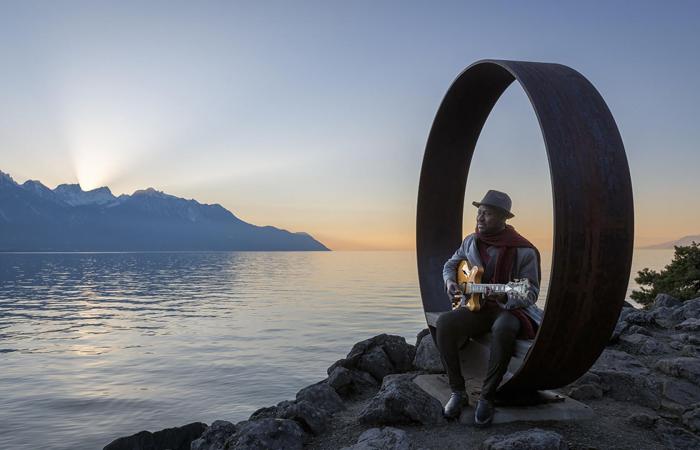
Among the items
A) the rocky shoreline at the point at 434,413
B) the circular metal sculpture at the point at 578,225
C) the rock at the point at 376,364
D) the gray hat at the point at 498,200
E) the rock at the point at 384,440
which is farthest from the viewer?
the rock at the point at 376,364

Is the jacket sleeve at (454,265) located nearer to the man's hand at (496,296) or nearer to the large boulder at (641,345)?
the man's hand at (496,296)

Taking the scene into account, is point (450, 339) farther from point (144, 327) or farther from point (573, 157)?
point (144, 327)

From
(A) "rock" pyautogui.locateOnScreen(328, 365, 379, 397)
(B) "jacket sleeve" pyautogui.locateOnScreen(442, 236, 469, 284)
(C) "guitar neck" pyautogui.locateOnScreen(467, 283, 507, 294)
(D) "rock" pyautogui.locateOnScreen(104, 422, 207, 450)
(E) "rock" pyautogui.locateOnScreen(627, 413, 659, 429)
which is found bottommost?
(D) "rock" pyautogui.locateOnScreen(104, 422, 207, 450)

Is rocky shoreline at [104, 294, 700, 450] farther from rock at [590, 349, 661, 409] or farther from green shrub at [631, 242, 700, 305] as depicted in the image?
green shrub at [631, 242, 700, 305]

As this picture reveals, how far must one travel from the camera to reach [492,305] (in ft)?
18.8

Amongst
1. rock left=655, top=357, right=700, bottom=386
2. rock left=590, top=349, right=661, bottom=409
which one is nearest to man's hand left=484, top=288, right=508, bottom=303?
rock left=590, top=349, right=661, bottom=409

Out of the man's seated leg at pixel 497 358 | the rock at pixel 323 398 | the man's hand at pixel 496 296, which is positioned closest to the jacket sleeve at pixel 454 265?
the man's hand at pixel 496 296

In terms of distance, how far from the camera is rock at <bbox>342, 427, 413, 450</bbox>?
4.89 m

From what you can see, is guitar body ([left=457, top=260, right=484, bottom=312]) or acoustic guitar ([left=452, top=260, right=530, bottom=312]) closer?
acoustic guitar ([left=452, top=260, right=530, bottom=312])

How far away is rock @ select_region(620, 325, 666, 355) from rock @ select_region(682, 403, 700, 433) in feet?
8.06

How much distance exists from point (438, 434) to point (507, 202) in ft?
7.52

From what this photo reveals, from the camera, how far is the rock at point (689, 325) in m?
9.72

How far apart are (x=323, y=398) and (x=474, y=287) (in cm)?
238

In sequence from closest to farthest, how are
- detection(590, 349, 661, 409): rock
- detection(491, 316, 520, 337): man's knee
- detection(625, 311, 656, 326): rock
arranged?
detection(491, 316, 520, 337): man's knee
detection(590, 349, 661, 409): rock
detection(625, 311, 656, 326): rock
